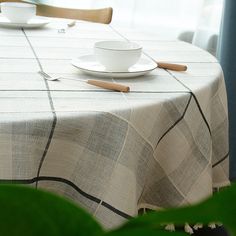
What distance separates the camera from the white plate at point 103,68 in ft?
2.93

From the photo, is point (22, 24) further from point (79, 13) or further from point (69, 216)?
point (69, 216)

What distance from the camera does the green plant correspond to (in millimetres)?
144

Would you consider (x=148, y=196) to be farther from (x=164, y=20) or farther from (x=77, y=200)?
(x=164, y=20)

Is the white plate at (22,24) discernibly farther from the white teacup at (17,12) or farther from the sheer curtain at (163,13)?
the sheer curtain at (163,13)

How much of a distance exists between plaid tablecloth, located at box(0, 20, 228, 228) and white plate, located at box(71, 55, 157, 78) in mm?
16

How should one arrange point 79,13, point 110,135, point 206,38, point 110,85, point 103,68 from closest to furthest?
point 110,135 → point 110,85 → point 103,68 → point 79,13 → point 206,38

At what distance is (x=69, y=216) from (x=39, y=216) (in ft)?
0.03

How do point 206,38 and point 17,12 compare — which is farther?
point 206,38

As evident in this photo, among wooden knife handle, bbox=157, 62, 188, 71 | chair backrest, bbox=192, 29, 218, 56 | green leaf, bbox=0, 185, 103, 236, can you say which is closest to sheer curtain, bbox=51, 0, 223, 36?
chair backrest, bbox=192, 29, 218, 56

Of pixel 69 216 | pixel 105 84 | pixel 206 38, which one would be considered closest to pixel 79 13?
pixel 206 38

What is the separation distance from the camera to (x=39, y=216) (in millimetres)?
151

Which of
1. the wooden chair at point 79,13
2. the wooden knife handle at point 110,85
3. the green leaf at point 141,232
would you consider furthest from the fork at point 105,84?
the wooden chair at point 79,13

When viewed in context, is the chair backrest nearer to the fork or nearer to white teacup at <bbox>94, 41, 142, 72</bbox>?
white teacup at <bbox>94, 41, 142, 72</bbox>

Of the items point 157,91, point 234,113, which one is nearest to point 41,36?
point 157,91
